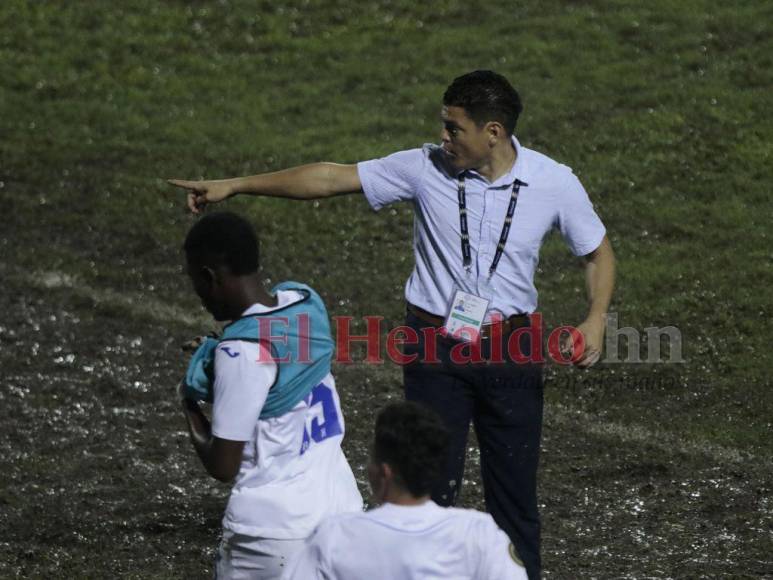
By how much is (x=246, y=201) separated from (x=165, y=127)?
2.39 meters

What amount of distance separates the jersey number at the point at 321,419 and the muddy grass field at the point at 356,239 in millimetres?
2849

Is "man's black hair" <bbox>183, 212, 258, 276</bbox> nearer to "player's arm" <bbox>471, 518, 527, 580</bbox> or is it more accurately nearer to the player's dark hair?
the player's dark hair

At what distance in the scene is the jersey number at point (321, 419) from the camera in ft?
15.2

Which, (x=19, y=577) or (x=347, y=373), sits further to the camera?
(x=347, y=373)

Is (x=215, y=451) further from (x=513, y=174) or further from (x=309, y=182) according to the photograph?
(x=513, y=174)

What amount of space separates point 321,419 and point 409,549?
31.6 inches

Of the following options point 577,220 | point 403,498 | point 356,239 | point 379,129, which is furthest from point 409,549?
point 379,129

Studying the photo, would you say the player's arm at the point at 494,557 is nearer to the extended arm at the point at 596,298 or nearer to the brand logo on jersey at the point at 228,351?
the brand logo on jersey at the point at 228,351

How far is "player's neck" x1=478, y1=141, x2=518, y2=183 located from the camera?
6125mm

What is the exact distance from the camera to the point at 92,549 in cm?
759

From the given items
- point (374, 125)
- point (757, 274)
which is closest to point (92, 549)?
point (757, 274)

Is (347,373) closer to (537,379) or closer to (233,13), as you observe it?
(537,379)

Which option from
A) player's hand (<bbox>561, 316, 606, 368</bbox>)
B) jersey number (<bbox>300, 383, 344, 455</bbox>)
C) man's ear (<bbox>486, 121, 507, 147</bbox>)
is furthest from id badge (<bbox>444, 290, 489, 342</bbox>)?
jersey number (<bbox>300, 383, 344, 455</bbox>)

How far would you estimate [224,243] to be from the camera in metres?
4.54
